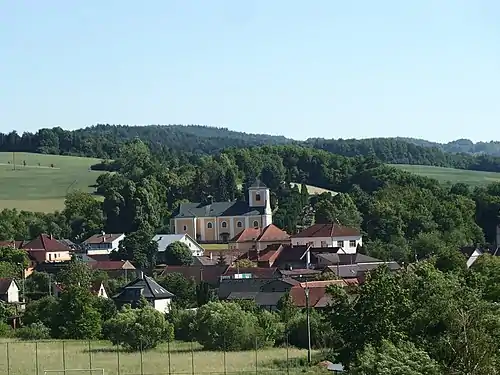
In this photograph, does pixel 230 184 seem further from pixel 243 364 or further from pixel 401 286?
pixel 401 286

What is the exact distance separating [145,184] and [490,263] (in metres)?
42.6

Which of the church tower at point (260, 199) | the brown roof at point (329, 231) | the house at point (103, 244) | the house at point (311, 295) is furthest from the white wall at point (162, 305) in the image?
the church tower at point (260, 199)

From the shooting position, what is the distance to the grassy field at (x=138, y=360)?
96.0ft

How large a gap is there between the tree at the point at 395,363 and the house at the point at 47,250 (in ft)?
149

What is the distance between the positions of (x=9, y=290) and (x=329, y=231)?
26789 mm

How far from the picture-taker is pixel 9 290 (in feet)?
159

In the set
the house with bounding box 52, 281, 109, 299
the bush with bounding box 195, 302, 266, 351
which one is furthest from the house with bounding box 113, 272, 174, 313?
the bush with bounding box 195, 302, 266, 351

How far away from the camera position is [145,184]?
265ft

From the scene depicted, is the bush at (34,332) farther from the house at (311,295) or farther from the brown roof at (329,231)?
the brown roof at (329,231)

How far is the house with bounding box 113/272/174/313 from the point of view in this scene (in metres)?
44.5

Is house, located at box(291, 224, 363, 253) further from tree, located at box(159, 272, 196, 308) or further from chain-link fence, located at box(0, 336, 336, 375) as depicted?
chain-link fence, located at box(0, 336, 336, 375)

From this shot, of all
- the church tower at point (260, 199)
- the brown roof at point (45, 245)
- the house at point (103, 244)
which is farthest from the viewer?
the church tower at point (260, 199)

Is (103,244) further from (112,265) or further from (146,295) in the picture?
(146,295)

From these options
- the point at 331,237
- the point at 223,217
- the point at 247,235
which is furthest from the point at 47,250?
the point at 223,217
